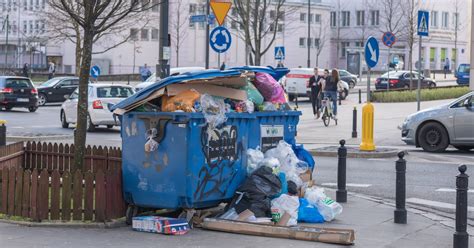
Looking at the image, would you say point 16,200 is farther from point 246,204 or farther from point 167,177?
point 246,204

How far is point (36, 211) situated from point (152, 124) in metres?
1.74

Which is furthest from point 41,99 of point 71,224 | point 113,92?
point 71,224

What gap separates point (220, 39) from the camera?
2028cm

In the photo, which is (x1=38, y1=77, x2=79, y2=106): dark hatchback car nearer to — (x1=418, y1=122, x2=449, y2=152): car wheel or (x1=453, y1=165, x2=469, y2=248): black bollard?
(x1=418, y1=122, x2=449, y2=152): car wheel

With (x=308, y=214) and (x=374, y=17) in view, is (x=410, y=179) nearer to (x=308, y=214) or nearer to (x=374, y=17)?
(x=308, y=214)

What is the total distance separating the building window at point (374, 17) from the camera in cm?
9362

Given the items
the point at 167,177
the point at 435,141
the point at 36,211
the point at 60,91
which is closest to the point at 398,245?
the point at 167,177

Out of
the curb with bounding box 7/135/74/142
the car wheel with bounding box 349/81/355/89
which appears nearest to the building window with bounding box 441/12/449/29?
the car wheel with bounding box 349/81/355/89

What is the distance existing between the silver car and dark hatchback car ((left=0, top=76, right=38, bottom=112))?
2187 centimetres

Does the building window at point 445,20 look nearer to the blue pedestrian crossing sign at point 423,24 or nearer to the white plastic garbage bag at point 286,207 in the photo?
the blue pedestrian crossing sign at point 423,24

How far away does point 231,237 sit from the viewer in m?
9.45

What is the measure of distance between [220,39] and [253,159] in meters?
9.99

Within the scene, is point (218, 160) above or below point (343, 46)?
below

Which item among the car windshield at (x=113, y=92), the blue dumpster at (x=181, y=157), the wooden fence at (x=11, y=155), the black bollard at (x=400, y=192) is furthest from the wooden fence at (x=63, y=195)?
the car windshield at (x=113, y=92)
